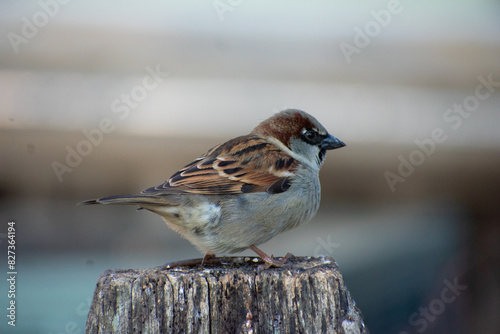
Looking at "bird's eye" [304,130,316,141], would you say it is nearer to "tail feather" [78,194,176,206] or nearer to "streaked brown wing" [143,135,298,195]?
"streaked brown wing" [143,135,298,195]

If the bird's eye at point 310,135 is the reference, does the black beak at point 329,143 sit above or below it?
below

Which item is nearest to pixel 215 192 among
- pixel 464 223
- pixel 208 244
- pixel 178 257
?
pixel 208 244

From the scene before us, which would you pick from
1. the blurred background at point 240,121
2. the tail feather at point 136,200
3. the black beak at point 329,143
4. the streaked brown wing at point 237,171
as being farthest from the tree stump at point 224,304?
the blurred background at point 240,121

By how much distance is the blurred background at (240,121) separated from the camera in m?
4.45

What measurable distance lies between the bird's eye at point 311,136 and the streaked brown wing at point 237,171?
25 centimetres

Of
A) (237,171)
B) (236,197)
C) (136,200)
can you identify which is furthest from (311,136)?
(136,200)

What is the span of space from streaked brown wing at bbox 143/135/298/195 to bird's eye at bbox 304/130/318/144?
0.81ft

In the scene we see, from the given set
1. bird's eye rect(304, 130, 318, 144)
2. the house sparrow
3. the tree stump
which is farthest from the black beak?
the tree stump

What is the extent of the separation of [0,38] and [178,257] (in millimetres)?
1970

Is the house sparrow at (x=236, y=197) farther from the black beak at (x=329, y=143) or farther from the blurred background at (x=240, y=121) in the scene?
the blurred background at (x=240, y=121)

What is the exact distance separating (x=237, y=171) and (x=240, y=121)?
5.42ft

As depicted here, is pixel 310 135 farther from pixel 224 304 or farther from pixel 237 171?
pixel 224 304

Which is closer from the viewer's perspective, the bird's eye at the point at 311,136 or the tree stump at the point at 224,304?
the tree stump at the point at 224,304

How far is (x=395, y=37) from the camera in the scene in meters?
4.87
